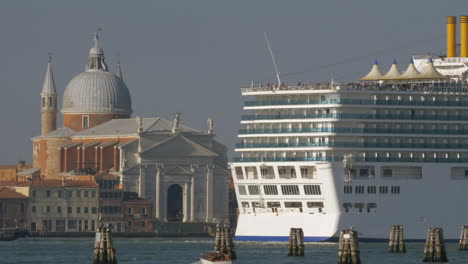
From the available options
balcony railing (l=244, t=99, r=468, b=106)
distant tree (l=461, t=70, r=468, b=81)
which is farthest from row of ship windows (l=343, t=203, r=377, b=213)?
distant tree (l=461, t=70, r=468, b=81)

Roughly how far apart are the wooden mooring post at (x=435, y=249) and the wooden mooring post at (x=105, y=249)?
15528 mm

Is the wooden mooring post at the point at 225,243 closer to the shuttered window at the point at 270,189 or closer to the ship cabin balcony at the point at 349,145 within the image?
the shuttered window at the point at 270,189

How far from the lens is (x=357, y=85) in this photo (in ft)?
364

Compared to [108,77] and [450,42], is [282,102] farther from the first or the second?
[108,77]

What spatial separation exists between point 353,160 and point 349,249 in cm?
2448

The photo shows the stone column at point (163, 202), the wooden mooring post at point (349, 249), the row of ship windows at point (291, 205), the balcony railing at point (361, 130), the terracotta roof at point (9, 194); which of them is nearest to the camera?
the wooden mooring post at point (349, 249)

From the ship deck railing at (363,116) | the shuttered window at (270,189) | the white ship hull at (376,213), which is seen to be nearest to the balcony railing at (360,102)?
the ship deck railing at (363,116)

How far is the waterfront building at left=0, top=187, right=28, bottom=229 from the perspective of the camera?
15775 cm

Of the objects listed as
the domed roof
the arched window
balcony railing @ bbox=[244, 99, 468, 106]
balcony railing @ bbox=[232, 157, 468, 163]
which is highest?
the domed roof

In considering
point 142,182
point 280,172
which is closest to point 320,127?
point 280,172

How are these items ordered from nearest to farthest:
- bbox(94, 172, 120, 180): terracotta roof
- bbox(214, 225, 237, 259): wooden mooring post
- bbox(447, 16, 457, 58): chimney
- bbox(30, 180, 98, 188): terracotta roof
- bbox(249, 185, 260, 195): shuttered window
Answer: bbox(214, 225, 237, 259): wooden mooring post, bbox(249, 185, 260, 195): shuttered window, bbox(447, 16, 457, 58): chimney, bbox(30, 180, 98, 188): terracotta roof, bbox(94, 172, 120, 180): terracotta roof

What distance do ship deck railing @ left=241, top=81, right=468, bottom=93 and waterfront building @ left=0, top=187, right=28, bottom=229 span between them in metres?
50.0

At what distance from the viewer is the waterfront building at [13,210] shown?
518 ft

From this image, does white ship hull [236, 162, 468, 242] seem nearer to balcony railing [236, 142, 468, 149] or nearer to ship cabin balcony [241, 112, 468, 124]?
balcony railing [236, 142, 468, 149]
